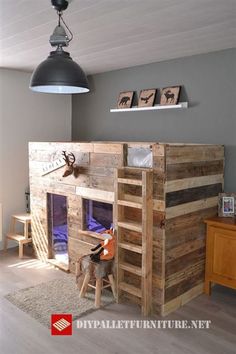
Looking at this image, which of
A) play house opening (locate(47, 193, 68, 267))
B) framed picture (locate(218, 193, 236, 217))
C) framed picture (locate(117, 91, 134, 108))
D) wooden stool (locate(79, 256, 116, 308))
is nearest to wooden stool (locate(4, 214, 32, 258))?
play house opening (locate(47, 193, 68, 267))

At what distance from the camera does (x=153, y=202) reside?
10.4ft

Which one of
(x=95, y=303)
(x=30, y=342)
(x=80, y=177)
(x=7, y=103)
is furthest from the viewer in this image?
(x=7, y=103)

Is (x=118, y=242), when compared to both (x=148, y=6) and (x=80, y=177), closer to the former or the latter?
(x=80, y=177)

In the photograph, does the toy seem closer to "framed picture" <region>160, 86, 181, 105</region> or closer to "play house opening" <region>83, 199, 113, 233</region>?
"play house opening" <region>83, 199, 113, 233</region>

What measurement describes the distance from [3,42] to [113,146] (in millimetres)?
1496

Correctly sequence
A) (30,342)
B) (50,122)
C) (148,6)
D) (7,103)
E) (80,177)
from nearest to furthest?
(148,6), (30,342), (80,177), (7,103), (50,122)

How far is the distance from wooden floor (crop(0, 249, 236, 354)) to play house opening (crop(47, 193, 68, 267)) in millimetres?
1076

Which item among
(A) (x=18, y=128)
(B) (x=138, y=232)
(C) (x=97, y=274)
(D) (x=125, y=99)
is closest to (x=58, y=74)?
(B) (x=138, y=232)

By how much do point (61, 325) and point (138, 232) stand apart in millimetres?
1114

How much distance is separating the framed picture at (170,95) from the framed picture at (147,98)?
15 centimetres

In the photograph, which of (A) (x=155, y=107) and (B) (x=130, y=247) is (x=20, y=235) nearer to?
(B) (x=130, y=247)

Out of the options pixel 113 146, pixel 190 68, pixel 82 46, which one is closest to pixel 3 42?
pixel 82 46

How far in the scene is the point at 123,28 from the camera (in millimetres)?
2863

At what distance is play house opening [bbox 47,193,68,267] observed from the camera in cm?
440
